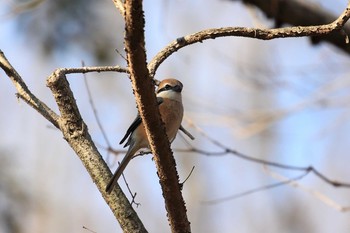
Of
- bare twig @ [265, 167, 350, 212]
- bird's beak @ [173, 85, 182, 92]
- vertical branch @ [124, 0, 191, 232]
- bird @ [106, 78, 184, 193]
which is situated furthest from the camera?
bare twig @ [265, 167, 350, 212]

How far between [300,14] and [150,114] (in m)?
2.42

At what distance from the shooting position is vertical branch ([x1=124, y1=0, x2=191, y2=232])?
149cm

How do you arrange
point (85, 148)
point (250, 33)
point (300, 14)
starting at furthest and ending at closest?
point (300, 14) → point (85, 148) → point (250, 33)

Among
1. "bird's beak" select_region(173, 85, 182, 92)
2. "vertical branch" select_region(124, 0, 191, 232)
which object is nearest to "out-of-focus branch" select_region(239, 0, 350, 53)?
"bird's beak" select_region(173, 85, 182, 92)

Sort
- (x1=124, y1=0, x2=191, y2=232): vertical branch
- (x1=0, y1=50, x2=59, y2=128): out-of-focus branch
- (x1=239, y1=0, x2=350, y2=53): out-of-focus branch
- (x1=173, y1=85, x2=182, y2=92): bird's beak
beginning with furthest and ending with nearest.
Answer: (x1=239, y1=0, x2=350, y2=53): out-of-focus branch → (x1=173, y1=85, x2=182, y2=92): bird's beak → (x1=0, y1=50, x2=59, y2=128): out-of-focus branch → (x1=124, y1=0, x2=191, y2=232): vertical branch

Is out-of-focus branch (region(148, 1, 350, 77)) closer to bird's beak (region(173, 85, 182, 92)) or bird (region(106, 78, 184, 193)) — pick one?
bird (region(106, 78, 184, 193))

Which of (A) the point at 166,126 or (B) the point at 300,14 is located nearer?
(A) the point at 166,126

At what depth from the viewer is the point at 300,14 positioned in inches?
151

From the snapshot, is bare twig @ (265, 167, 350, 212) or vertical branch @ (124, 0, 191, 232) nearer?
vertical branch @ (124, 0, 191, 232)

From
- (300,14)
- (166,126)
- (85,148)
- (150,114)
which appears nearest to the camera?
(150,114)

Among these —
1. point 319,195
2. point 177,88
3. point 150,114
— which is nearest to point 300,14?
point 319,195

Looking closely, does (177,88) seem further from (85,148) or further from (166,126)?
(85,148)

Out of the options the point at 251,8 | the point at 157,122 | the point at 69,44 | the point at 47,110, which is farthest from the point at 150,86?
the point at 69,44

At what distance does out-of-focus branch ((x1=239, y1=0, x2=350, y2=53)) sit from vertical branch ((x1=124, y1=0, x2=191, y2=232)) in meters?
2.28
